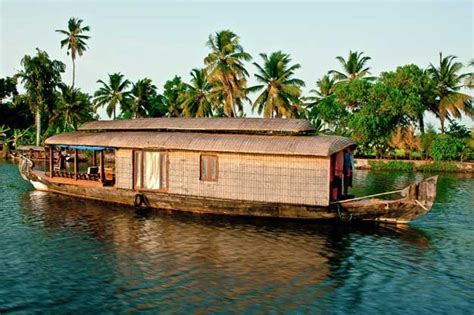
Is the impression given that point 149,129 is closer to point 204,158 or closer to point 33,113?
point 204,158

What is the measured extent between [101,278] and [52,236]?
4.03 m

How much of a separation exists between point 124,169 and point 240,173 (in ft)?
14.9

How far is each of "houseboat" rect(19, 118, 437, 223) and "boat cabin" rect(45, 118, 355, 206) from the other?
3 centimetres

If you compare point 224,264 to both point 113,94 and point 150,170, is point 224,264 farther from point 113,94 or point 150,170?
point 113,94

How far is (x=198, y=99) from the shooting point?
3747 cm

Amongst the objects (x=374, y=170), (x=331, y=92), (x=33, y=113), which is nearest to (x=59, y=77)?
(x=33, y=113)

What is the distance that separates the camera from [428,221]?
16.0 meters

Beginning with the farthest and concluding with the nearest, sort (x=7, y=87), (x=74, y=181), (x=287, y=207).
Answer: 1. (x=7, y=87)
2. (x=74, y=181)
3. (x=287, y=207)

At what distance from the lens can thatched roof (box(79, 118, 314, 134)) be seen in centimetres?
1554

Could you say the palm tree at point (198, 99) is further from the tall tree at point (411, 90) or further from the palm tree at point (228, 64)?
the tall tree at point (411, 90)

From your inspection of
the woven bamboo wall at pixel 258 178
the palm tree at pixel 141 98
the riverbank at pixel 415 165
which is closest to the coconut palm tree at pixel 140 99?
the palm tree at pixel 141 98

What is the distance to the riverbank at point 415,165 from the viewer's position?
115 ft

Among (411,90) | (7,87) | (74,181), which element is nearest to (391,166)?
(411,90)

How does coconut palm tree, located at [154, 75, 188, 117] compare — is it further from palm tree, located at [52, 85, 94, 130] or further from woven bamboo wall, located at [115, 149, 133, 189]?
woven bamboo wall, located at [115, 149, 133, 189]
